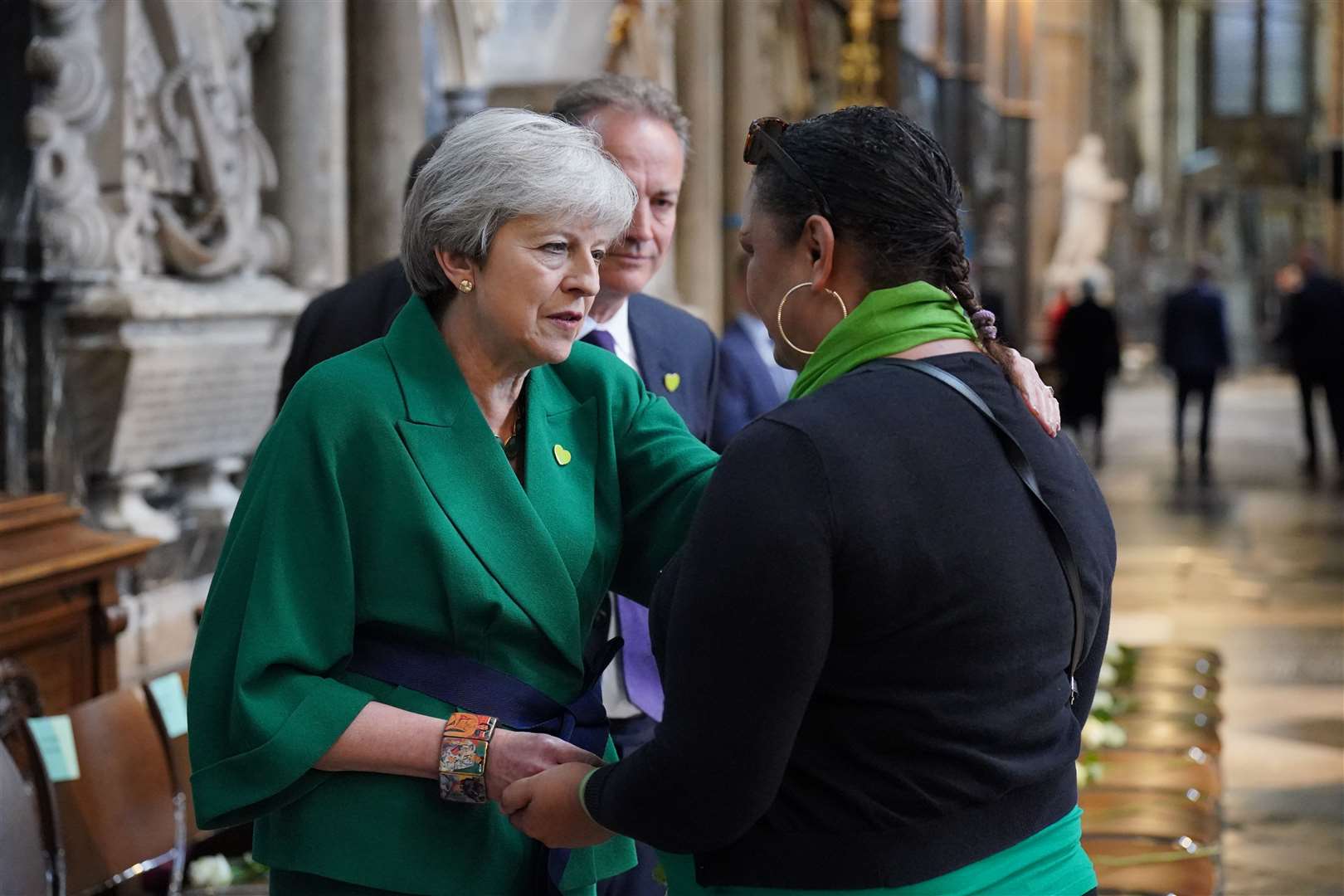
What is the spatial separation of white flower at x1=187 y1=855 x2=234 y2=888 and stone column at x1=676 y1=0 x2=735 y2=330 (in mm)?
7872

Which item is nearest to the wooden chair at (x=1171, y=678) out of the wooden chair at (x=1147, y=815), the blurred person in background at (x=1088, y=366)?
the wooden chair at (x=1147, y=815)

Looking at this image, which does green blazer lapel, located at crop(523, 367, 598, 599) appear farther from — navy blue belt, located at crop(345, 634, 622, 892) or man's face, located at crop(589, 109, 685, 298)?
man's face, located at crop(589, 109, 685, 298)

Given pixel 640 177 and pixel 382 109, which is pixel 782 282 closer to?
pixel 640 177

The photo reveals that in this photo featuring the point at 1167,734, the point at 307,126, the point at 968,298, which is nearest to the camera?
the point at 968,298

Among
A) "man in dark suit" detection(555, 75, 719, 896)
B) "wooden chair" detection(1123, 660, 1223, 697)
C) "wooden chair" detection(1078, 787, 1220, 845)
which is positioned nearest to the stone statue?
"wooden chair" detection(1123, 660, 1223, 697)

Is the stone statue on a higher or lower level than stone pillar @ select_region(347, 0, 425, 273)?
lower

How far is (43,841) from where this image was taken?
3.19m

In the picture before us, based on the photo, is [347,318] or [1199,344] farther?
[1199,344]

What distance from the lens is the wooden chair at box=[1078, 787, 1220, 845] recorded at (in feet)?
13.0

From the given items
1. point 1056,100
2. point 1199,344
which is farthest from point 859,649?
point 1056,100

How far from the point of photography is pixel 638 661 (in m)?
2.96

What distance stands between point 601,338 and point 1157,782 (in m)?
2.04

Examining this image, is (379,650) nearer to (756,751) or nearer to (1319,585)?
(756,751)

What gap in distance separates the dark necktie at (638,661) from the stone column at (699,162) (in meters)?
8.53
